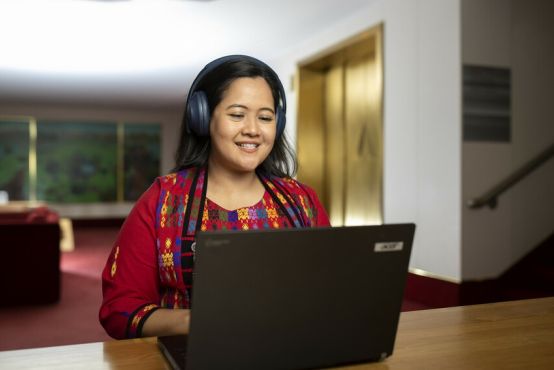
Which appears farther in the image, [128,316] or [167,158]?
[167,158]

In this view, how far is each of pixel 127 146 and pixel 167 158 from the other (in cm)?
107

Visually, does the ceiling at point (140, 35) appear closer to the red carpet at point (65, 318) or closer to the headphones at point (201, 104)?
the red carpet at point (65, 318)

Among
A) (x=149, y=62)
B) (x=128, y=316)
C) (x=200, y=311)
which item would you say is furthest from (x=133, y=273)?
(x=149, y=62)

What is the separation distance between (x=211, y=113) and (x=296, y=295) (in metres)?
0.87

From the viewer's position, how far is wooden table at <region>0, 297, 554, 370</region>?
0.99 metres

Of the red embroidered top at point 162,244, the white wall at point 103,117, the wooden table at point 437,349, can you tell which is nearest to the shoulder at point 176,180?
the red embroidered top at point 162,244

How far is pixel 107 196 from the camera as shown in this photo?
1318 centimetres

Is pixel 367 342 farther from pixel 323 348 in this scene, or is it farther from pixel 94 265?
pixel 94 265

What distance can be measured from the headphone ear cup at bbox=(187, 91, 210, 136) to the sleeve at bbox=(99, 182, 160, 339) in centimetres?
22

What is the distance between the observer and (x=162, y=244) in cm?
150

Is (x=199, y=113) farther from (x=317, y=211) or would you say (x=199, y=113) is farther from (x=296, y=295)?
(x=296, y=295)

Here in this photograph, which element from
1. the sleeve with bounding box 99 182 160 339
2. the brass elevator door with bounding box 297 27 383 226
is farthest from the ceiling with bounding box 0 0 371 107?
the sleeve with bounding box 99 182 160 339

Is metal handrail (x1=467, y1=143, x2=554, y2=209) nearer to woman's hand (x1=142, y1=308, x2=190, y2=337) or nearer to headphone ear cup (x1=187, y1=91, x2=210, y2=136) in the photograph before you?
headphone ear cup (x1=187, y1=91, x2=210, y2=136)

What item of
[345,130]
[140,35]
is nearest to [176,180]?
[345,130]
